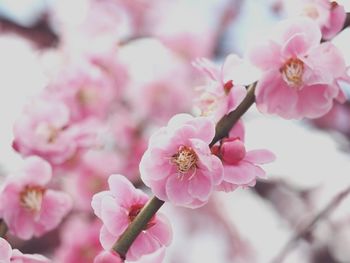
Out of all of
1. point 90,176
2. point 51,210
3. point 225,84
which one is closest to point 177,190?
point 225,84

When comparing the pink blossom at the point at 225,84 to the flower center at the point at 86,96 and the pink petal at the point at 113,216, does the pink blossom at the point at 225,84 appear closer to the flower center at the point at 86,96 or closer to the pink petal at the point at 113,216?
the pink petal at the point at 113,216

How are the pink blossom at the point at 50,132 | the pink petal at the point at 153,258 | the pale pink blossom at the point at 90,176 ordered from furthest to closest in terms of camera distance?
1. the pale pink blossom at the point at 90,176
2. the pink blossom at the point at 50,132
3. the pink petal at the point at 153,258

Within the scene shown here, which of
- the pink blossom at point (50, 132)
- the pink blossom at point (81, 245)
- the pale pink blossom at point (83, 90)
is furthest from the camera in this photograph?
the pink blossom at point (81, 245)

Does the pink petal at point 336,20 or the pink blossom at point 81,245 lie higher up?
the pink petal at point 336,20

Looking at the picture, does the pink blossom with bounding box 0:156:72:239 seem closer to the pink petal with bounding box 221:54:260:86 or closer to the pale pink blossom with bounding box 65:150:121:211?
the pink petal with bounding box 221:54:260:86

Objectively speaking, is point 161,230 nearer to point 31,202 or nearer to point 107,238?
point 107,238

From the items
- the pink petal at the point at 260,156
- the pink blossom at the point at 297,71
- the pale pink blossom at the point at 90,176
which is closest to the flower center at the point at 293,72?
the pink blossom at the point at 297,71

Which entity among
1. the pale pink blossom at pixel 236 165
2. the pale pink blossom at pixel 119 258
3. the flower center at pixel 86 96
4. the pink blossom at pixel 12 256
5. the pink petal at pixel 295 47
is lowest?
the flower center at pixel 86 96
